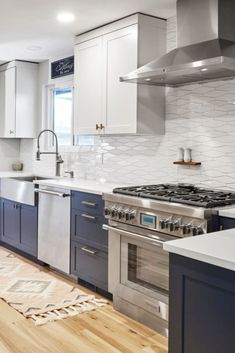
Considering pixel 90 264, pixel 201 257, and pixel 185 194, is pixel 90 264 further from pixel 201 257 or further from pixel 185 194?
pixel 201 257

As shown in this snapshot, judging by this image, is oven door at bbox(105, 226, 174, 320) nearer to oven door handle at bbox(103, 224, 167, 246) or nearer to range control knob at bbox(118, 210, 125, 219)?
oven door handle at bbox(103, 224, 167, 246)

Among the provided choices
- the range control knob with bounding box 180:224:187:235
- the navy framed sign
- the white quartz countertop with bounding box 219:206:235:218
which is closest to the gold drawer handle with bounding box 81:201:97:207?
the range control knob with bounding box 180:224:187:235

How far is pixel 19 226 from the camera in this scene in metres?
4.78

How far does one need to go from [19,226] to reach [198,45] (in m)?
2.91

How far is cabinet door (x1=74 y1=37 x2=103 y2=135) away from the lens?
4004 millimetres

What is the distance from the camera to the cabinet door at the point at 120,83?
360 cm

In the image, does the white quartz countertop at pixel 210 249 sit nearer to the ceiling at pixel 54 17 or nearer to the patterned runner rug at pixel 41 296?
the patterned runner rug at pixel 41 296

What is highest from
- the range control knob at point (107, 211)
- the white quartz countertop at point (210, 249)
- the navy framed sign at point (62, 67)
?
the navy framed sign at point (62, 67)

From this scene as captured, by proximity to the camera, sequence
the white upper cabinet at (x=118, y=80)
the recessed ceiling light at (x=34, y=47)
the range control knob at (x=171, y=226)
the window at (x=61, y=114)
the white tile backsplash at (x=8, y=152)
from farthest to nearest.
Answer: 1. the white tile backsplash at (x=8, y=152)
2. the window at (x=61, y=114)
3. the recessed ceiling light at (x=34, y=47)
4. the white upper cabinet at (x=118, y=80)
5. the range control knob at (x=171, y=226)

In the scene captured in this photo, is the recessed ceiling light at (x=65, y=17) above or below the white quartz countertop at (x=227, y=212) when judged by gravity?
above

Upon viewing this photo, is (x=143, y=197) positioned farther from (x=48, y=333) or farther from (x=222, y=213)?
(x=48, y=333)

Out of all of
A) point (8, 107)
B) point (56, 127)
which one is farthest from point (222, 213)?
point (8, 107)

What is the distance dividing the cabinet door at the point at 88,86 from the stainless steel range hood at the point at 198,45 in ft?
2.57

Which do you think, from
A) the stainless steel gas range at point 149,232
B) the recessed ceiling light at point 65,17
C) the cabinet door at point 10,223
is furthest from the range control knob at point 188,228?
the cabinet door at point 10,223
